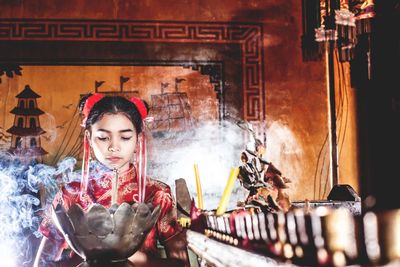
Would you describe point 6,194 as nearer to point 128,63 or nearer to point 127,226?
point 128,63

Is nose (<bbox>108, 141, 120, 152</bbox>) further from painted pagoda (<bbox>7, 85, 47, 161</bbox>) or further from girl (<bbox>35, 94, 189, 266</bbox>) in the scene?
painted pagoda (<bbox>7, 85, 47, 161</bbox>)

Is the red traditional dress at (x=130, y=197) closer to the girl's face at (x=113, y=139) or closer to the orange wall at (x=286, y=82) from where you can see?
the girl's face at (x=113, y=139)

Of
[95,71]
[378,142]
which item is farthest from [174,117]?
[378,142]

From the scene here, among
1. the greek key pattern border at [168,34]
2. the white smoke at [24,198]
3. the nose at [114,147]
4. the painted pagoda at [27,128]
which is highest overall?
the greek key pattern border at [168,34]

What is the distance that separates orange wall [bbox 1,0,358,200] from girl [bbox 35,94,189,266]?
5.94ft

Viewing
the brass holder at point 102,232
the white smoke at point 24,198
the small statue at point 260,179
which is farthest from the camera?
the white smoke at point 24,198

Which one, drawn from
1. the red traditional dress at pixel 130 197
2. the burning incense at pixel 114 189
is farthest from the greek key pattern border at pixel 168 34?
the burning incense at pixel 114 189

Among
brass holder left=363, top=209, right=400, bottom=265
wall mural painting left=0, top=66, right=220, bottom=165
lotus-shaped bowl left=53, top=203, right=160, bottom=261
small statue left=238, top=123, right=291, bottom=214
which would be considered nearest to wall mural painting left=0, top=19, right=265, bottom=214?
wall mural painting left=0, top=66, right=220, bottom=165

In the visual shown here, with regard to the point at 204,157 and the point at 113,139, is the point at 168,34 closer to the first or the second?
the point at 204,157

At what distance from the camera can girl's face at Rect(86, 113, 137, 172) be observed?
3.01 m

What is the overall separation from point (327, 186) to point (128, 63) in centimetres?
228

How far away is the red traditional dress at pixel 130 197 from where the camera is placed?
2.90m

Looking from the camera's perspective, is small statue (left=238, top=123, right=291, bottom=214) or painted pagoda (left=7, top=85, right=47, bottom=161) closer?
small statue (left=238, top=123, right=291, bottom=214)

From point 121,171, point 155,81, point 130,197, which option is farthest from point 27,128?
point 130,197
